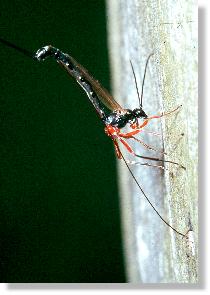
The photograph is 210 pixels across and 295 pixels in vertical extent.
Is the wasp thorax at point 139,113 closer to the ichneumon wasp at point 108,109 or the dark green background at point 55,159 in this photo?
the ichneumon wasp at point 108,109

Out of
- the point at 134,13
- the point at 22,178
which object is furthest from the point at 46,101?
the point at 134,13

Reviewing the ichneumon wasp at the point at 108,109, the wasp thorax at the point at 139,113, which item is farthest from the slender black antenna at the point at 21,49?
the wasp thorax at the point at 139,113

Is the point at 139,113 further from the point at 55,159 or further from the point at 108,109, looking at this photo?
the point at 55,159

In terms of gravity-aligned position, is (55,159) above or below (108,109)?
below

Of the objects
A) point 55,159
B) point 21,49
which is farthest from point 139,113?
point 21,49

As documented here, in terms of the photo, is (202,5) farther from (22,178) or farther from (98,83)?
(22,178)

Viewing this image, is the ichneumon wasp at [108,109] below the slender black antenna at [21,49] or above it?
below
